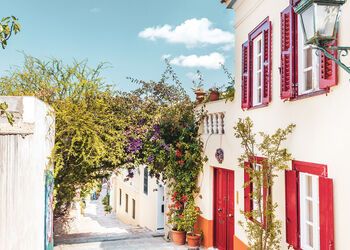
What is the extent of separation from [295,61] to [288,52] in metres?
0.24

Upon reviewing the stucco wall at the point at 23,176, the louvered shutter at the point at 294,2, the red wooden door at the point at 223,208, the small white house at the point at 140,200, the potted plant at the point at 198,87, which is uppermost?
the louvered shutter at the point at 294,2

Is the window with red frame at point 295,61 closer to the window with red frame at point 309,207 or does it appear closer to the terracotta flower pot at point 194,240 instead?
the window with red frame at point 309,207

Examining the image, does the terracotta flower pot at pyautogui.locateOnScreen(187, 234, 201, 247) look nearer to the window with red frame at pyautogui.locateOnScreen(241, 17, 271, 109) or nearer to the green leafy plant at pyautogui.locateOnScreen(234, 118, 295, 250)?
the green leafy plant at pyautogui.locateOnScreen(234, 118, 295, 250)

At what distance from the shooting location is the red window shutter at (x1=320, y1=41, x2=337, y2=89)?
4.66 metres

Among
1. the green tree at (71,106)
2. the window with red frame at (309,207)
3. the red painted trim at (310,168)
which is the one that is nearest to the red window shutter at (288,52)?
the red painted trim at (310,168)

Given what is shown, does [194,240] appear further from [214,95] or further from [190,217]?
[214,95]

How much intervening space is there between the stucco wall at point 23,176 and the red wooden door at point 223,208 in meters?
4.60

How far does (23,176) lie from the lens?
17.4ft

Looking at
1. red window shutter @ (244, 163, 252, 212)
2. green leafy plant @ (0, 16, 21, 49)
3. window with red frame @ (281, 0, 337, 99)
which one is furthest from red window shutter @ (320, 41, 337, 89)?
green leafy plant @ (0, 16, 21, 49)

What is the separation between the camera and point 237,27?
8.62m

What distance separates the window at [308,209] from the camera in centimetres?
535

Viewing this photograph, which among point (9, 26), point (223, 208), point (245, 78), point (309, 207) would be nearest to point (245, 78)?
point (245, 78)

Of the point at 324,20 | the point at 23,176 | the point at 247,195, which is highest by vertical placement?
the point at 324,20

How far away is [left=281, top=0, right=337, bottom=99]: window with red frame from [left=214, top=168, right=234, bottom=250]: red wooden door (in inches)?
145
